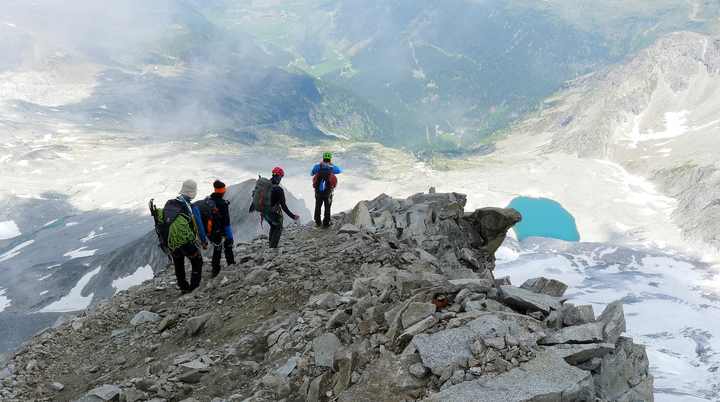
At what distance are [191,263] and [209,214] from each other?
192 centimetres

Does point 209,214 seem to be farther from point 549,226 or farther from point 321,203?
point 549,226

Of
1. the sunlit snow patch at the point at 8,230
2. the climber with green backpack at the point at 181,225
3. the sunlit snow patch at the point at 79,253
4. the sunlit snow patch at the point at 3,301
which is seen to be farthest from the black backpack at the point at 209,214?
the sunlit snow patch at the point at 8,230

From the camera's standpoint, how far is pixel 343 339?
9.04m

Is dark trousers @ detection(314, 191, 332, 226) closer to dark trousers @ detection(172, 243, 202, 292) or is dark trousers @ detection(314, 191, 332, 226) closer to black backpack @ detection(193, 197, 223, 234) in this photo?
black backpack @ detection(193, 197, 223, 234)

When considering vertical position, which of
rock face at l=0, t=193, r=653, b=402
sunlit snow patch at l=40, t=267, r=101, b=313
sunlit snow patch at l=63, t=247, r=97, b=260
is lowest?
sunlit snow patch at l=40, t=267, r=101, b=313

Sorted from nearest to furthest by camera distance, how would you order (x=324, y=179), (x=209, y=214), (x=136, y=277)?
(x=209, y=214) < (x=324, y=179) < (x=136, y=277)

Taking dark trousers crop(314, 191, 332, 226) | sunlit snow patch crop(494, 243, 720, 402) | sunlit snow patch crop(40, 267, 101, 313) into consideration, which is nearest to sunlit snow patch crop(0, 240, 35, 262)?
sunlit snow patch crop(40, 267, 101, 313)

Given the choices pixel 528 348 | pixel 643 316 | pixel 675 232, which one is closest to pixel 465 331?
pixel 528 348

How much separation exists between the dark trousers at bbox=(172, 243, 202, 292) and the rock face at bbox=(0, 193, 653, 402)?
17.9 inches

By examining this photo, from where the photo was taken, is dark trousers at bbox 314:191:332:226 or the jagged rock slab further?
dark trousers at bbox 314:191:332:226

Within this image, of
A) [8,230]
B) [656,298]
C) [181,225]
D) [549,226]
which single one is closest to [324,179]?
[181,225]

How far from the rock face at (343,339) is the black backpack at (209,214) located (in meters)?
2.11

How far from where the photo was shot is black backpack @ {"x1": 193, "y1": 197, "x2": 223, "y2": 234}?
575 inches

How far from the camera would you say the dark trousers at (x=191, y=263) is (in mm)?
13875
